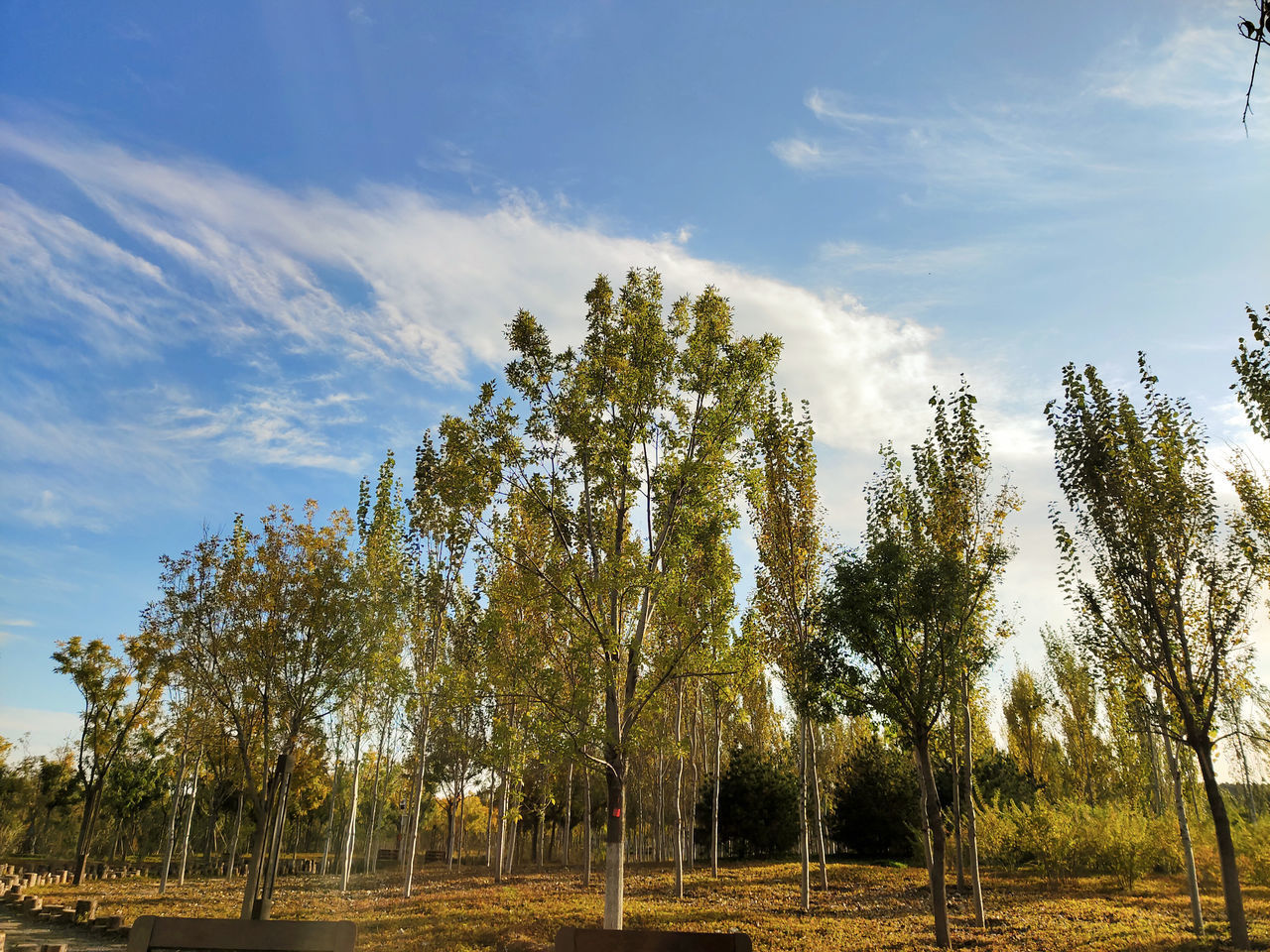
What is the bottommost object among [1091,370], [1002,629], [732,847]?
[732,847]

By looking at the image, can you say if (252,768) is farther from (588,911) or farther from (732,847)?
(732,847)

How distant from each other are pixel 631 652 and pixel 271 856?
660 cm

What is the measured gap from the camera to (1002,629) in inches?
695

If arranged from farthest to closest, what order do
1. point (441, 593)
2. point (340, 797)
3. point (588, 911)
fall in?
point (340, 797) < point (441, 593) < point (588, 911)

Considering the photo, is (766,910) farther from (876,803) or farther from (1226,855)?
(876,803)

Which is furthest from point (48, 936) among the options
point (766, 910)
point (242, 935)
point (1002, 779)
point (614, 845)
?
point (1002, 779)

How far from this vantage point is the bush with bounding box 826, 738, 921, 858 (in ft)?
94.1

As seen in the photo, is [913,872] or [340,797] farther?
[340,797]

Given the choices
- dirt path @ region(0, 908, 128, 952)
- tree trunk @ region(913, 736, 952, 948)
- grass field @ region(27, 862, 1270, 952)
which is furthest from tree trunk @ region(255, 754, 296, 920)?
tree trunk @ region(913, 736, 952, 948)

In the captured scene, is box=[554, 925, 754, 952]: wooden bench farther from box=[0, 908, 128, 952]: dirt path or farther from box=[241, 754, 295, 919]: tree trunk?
box=[0, 908, 128, 952]: dirt path

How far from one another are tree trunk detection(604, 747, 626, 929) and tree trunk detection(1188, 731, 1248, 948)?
9940mm

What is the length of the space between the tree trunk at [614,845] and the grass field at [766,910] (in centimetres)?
219

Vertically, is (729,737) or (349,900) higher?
(729,737)

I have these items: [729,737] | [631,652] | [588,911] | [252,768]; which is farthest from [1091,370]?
[729,737]
